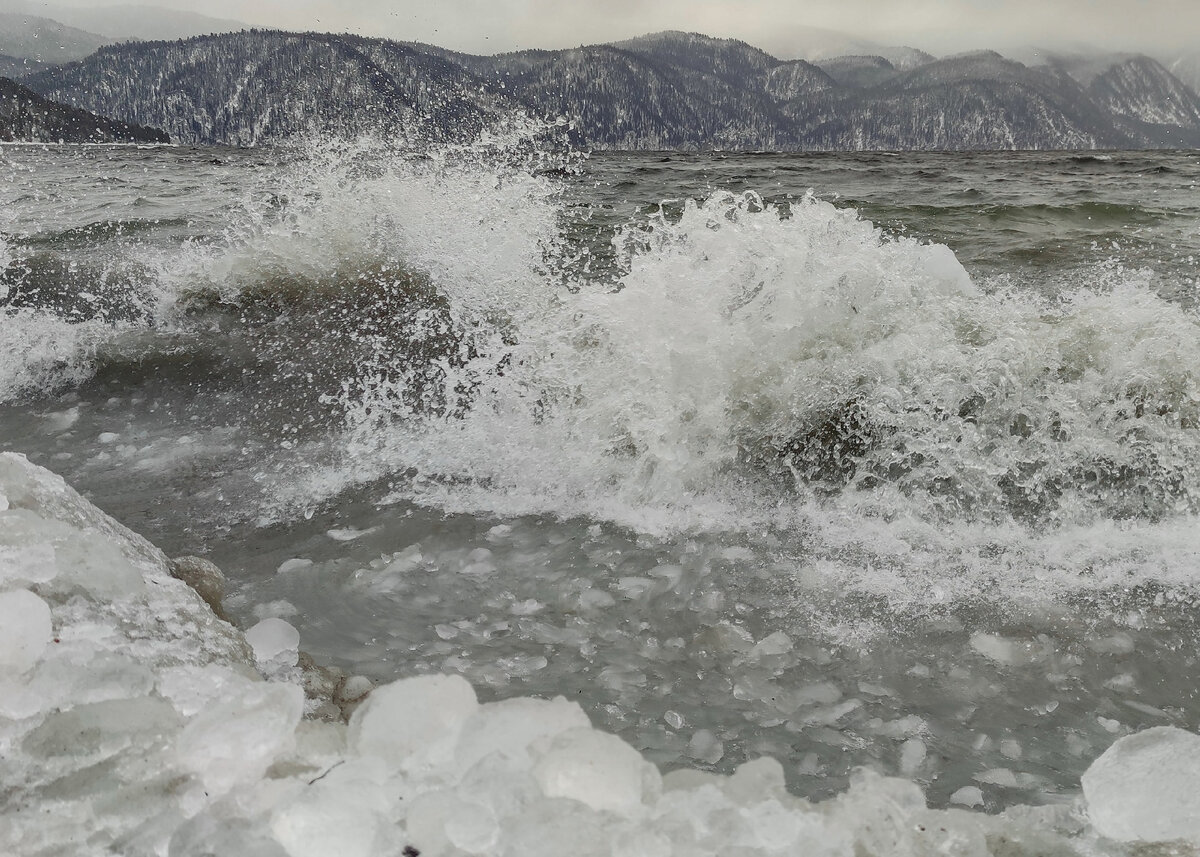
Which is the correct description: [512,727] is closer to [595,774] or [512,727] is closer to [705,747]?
[595,774]

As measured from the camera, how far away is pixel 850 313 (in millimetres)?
4418

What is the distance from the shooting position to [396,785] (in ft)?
4.36

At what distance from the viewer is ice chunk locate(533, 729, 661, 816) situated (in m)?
1.30

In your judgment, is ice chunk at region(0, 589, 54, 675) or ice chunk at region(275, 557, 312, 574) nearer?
ice chunk at region(0, 589, 54, 675)

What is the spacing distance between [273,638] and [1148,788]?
7.73 feet

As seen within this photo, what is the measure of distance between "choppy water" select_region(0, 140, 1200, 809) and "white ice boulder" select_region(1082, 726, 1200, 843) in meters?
0.57

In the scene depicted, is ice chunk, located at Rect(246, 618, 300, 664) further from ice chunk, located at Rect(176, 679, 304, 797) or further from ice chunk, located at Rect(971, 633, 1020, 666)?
ice chunk, located at Rect(971, 633, 1020, 666)

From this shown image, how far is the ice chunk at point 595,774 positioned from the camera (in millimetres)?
1299

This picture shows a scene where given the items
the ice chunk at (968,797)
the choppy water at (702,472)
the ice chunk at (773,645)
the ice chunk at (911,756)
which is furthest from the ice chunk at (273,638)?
the ice chunk at (968,797)

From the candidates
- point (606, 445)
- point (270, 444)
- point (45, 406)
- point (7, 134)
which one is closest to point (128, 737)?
point (606, 445)

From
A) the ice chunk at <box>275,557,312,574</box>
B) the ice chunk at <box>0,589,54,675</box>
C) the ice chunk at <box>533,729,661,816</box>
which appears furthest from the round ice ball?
the ice chunk at <box>275,557,312,574</box>

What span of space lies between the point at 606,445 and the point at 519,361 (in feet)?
3.54

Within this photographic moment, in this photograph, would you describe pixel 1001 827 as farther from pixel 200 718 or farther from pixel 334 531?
pixel 334 531

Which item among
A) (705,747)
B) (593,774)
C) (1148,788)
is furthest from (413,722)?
(1148,788)
